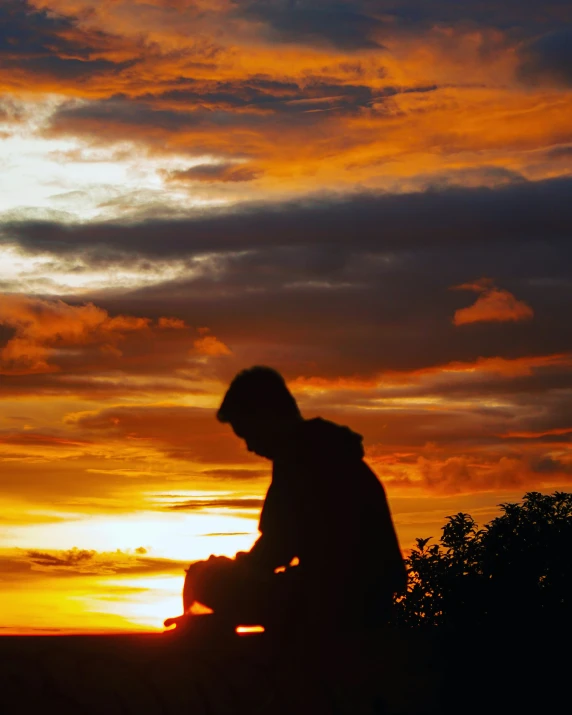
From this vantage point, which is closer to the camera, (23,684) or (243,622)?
(23,684)

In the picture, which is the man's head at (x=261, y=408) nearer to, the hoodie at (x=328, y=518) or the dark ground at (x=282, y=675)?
the hoodie at (x=328, y=518)

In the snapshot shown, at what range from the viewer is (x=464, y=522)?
30.3 meters

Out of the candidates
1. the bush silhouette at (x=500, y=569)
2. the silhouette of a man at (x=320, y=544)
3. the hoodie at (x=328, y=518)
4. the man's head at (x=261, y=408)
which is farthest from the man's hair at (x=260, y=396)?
the bush silhouette at (x=500, y=569)

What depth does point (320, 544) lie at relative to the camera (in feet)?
23.8

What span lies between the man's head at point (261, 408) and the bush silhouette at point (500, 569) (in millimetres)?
21348

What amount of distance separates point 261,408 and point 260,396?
0.08 m

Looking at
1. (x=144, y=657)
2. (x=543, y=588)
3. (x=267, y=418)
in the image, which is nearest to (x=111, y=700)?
(x=144, y=657)

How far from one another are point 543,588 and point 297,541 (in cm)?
2258

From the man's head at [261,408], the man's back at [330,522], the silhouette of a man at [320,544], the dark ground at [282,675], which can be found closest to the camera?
the dark ground at [282,675]

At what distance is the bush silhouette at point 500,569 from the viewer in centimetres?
2833

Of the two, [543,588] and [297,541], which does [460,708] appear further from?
[543,588]

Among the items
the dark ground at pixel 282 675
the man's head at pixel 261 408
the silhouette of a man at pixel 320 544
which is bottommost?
the dark ground at pixel 282 675

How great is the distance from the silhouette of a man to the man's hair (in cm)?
19

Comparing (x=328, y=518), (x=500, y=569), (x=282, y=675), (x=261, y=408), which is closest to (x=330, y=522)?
(x=328, y=518)
